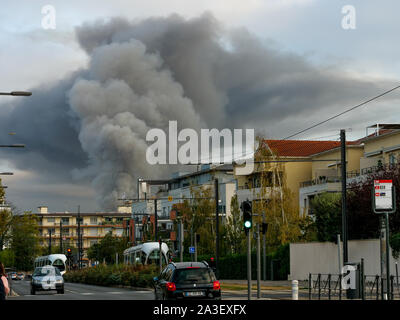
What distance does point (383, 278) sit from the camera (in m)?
23.9

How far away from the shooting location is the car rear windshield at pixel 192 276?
23.1 metres

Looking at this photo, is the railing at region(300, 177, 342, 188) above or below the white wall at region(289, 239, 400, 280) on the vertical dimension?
above

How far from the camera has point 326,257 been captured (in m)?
49.2

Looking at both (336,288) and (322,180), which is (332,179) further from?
(336,288)

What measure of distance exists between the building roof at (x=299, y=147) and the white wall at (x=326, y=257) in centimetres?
3226

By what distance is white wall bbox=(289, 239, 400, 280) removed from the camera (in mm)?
43469

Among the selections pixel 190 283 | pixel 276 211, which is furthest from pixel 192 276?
pixel 276 211

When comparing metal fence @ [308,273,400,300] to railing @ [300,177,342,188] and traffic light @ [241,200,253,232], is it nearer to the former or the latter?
traffic light @ [241,200,253,232]

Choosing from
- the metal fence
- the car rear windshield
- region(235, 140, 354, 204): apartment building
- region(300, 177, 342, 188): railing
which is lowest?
the metal fence

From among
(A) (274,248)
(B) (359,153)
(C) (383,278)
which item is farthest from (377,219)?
(B) (359,153)

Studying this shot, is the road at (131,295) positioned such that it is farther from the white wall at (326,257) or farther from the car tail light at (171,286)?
the car tail light at (171,286)

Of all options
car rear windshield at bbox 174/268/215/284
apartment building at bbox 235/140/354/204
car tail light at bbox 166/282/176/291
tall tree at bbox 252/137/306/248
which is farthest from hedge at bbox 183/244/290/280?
car tail light at bbox 166/282/176/291

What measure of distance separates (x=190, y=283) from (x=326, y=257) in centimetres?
2754
